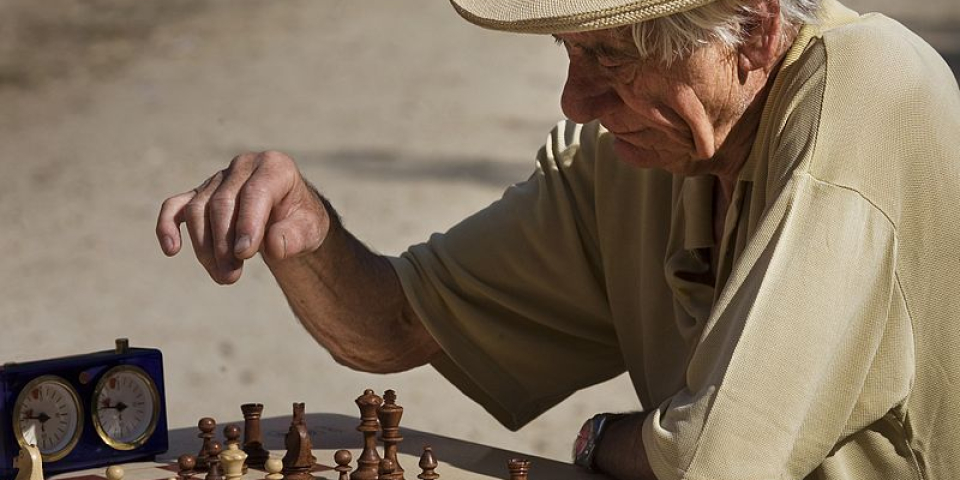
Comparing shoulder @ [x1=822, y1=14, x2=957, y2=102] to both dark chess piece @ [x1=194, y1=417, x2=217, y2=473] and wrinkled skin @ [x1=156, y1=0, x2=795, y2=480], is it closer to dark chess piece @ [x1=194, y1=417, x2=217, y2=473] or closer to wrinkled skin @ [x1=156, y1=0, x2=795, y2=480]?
wrinkled skin @ [x1=156, y1=0, x2=795, y2=480]

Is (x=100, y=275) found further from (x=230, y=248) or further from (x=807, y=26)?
(x=807, y=26)

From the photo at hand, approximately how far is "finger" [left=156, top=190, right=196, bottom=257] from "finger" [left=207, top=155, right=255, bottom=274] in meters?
0.04

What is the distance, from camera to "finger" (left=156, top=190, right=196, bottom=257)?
201 cm

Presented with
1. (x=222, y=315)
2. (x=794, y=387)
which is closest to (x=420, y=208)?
(x=222, y=315)

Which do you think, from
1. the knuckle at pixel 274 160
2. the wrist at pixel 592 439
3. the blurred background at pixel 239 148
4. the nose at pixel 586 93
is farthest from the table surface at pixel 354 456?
the blurred background at pixel 239 148

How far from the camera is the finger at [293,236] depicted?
7.06 ft

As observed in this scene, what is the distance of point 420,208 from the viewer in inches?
239

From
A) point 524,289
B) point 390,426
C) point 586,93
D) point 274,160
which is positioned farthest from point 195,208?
point 524,289

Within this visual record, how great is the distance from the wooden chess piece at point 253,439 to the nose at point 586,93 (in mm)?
681

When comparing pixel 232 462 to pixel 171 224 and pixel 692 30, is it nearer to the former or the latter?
pixel 171 224

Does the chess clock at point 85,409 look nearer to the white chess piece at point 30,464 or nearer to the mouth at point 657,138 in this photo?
the white chess piece at point 30,464

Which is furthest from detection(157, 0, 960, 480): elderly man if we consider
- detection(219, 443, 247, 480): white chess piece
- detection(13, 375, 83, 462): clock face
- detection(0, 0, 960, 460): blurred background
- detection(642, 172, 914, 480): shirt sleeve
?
detection(0, 0, 960, 460): blurred background

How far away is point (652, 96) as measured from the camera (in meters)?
1.94

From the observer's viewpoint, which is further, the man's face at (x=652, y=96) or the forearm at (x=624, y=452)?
the forearm at (x=624, y=452)
